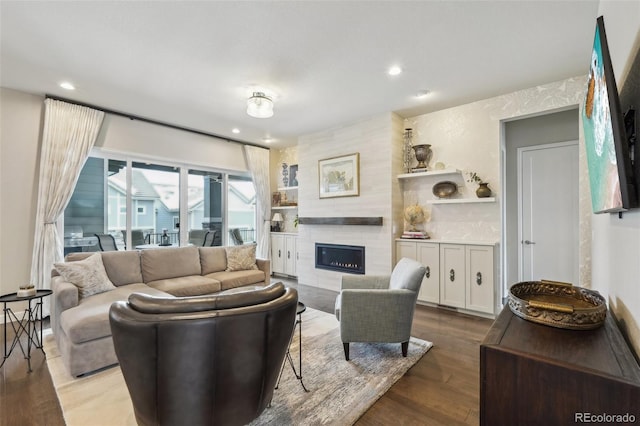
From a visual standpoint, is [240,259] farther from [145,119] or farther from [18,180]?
[18,180]

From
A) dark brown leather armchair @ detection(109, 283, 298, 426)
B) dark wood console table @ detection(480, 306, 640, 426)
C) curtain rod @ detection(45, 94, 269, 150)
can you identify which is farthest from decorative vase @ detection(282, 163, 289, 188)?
dark wood console table @ detection(480, 306, 640, 426)

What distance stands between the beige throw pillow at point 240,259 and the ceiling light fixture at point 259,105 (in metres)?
2.08

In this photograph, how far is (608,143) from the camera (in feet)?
3.78

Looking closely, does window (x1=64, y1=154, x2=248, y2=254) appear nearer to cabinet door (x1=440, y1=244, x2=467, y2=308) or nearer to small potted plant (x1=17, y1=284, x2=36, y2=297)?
small potted plant (x1=17, y1=284, x2=36, y2=297)

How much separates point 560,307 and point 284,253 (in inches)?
208

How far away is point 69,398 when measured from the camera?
6.59 feet

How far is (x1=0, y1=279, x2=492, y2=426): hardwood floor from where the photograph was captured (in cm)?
182

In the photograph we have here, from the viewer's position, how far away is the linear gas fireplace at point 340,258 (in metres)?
4.69

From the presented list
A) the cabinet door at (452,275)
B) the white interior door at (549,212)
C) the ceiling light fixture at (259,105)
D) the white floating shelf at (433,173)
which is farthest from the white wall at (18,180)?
the white interior door at (549,212)

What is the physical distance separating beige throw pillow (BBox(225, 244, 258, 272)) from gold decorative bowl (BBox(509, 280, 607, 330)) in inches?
139

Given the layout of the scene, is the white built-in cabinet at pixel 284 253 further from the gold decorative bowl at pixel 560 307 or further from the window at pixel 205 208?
the gold decorative bowl at pixel 560 307

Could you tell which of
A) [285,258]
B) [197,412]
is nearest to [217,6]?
[197,412]

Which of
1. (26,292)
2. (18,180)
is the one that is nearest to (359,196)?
(26,292)

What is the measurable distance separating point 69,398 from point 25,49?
3.03m
